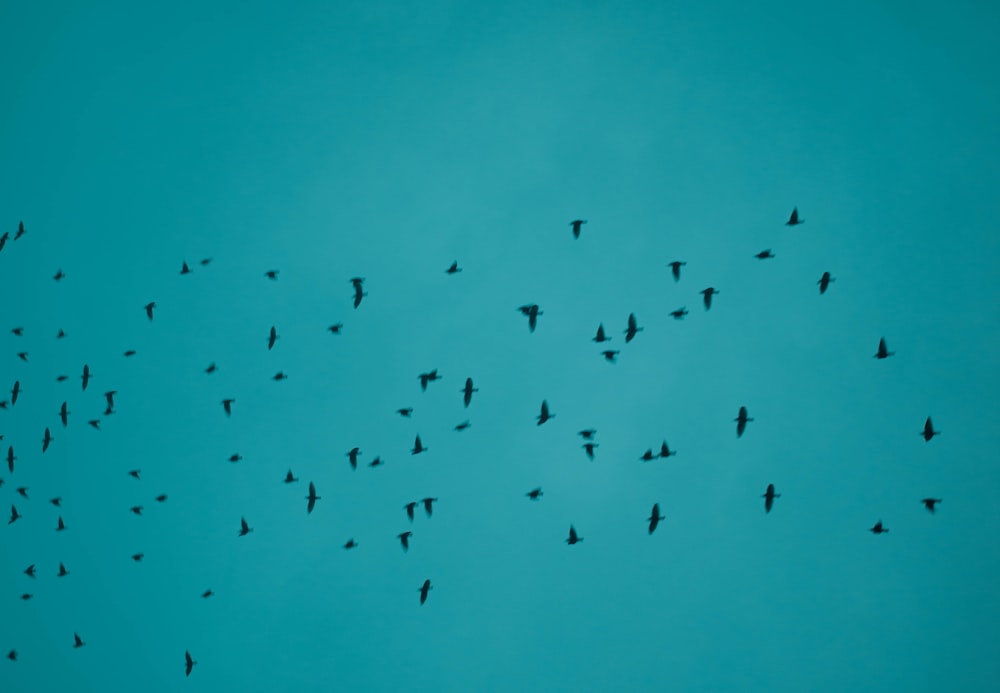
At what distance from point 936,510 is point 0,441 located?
87.0 ft

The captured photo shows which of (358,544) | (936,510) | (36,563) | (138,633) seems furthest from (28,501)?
(936,510)

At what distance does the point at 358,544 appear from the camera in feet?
70.9

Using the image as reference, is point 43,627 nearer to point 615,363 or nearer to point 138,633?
point 138,633

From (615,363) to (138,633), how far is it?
16284 millimetres

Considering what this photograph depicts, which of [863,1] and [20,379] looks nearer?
[863,1]

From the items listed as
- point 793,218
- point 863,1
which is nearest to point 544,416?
point 793,218

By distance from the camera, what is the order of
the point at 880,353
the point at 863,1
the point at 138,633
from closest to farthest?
the point at 880,353 → the point at 863,1 → the point at 138,633

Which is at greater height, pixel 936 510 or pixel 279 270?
pixel 279 270

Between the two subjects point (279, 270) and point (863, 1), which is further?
point (279, 270)

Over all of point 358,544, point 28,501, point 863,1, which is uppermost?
point 863,1

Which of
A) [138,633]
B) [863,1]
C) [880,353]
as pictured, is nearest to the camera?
[880,353]

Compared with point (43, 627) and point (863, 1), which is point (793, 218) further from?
point (43, 627)

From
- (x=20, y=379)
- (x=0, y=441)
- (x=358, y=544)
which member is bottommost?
(x=358, y=544)

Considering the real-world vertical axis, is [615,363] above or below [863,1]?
below
